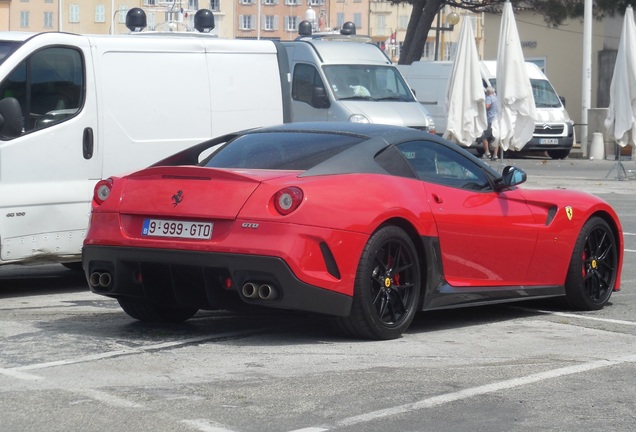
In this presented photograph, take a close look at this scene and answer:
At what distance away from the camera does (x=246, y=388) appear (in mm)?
6668

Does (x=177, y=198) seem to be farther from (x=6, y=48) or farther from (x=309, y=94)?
(x=309, y=94)

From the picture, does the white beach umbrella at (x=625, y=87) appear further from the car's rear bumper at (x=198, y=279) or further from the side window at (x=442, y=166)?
the car's rear bumper at (x=198, y=279)

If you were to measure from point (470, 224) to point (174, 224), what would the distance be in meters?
2.01

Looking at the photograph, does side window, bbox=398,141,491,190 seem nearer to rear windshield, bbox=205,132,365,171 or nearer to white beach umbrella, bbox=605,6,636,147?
rear windshield, bbox=205,132,365,171

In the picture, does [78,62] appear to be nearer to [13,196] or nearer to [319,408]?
[13,196]

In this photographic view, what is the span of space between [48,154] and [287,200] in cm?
337

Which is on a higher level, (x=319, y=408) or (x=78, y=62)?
(x=78, y=62)

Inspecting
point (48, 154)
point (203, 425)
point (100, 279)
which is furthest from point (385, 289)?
point (48, 154)

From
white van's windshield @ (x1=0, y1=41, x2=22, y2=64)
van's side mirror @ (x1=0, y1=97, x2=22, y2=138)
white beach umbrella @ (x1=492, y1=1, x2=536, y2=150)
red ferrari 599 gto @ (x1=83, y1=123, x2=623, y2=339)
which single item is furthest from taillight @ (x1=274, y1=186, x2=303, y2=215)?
white beach umbrella @ (x1=492, y1=1, x2=536, y2=150)

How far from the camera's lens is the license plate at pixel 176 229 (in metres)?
7.89

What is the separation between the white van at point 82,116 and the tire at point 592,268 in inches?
142

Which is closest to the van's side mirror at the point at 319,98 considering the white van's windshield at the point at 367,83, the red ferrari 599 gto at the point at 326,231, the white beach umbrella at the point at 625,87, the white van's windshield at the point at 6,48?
the white van's windshield at the point at 367,83

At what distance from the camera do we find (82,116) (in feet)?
35.3

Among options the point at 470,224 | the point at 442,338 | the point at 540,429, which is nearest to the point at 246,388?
the point at 540,429
